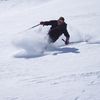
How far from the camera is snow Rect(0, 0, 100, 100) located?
31.3 ft

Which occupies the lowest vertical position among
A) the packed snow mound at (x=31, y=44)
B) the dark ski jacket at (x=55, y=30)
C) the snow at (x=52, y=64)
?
the snow at (x=52, y=64)

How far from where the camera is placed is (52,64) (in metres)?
11.9

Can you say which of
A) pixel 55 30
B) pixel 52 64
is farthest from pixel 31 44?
pixel 52 64

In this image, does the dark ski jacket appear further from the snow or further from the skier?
the snow

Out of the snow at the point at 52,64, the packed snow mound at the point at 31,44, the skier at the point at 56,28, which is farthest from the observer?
the skier at the point at 56,28

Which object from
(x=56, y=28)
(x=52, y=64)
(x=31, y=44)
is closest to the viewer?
(x=52, y=64)

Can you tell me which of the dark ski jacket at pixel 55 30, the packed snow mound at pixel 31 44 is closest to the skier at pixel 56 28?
the dark ski jacket at pixel 55 30

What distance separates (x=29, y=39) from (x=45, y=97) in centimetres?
482

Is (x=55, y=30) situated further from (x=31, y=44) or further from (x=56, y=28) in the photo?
(x=31, y=44)

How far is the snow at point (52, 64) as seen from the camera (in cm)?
955

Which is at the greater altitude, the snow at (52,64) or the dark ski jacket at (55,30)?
the dark ski jacket at (55,30)

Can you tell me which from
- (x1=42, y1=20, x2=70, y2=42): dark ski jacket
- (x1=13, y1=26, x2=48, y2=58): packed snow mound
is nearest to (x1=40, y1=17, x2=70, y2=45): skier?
(x1=42, y1=20, x2=70, y2=42): dark ski jacket

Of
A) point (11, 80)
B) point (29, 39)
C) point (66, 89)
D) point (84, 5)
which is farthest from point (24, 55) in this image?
point (84, 5)

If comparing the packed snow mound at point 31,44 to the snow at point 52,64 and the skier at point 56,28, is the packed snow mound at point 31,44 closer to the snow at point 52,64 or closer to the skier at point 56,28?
the snow at point 52,64
